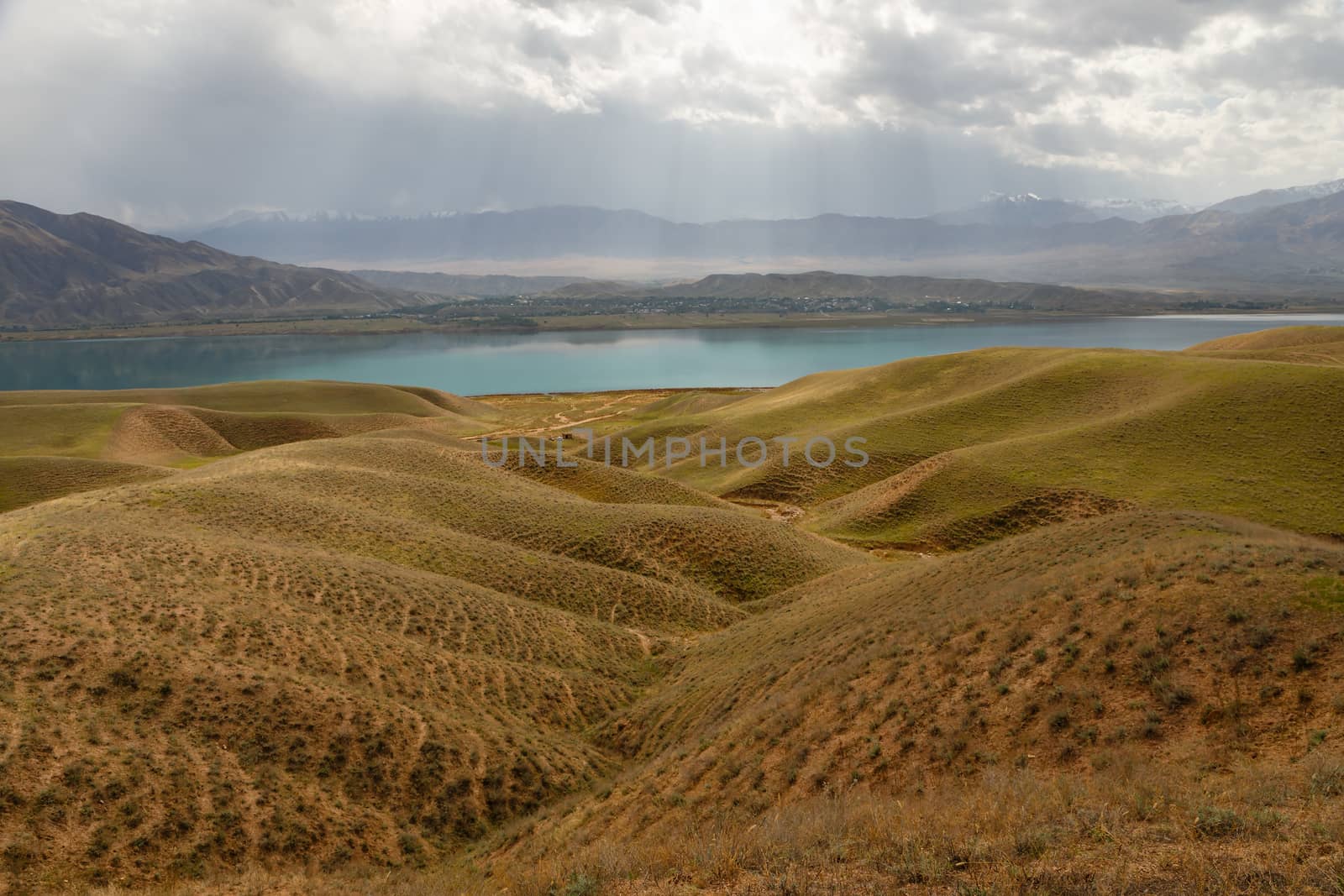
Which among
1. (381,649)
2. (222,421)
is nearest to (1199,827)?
(381,649)

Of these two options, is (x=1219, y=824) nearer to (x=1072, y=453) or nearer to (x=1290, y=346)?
(x=1072, y=453)

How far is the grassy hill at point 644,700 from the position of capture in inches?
331

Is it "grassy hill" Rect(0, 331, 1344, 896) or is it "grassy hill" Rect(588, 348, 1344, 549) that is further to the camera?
"grassy hill" Rect(588, 348, 1344, 549)

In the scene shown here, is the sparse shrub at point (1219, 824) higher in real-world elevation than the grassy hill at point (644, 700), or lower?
higher

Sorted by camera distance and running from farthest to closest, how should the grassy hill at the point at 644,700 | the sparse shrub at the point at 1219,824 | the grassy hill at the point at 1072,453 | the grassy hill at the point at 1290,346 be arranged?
the grassy hill at the point at 1290,346, the grassy hill at the point at 1072,453, the grassy hill at the point at 644,700, the sparse shrub at the point at 1219,824

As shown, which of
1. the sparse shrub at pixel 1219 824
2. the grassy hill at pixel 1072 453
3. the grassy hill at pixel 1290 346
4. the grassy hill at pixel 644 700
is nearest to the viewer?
the sparse shrub at pixel 1219 824

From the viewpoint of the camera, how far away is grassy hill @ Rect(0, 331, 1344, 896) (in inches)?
331

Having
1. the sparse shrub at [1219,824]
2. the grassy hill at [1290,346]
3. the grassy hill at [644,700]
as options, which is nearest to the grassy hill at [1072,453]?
the grassy hill at [644,700]

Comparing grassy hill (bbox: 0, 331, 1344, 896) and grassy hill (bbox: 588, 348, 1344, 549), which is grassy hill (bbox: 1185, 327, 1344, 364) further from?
grassy hill (bbox: 0, 331, 1344, 896)

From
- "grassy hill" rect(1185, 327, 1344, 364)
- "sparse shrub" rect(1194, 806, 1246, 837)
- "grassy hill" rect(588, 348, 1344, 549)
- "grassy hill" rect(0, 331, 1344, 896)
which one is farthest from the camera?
"grassy hill" rect(1185, 327, 1344, 364)

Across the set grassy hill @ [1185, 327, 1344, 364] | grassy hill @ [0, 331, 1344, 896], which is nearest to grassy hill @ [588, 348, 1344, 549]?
grassy hill @ [0, 331, 1344, 896]

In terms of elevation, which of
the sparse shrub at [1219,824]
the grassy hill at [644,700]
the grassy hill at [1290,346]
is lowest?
the grassy hill at [644,700]

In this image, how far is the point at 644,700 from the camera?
70.4 ft

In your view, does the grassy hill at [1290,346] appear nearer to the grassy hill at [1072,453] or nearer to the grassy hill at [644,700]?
the grassy hill at [1072,453]
